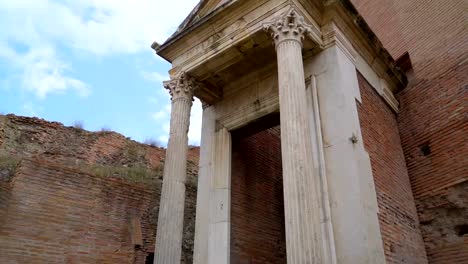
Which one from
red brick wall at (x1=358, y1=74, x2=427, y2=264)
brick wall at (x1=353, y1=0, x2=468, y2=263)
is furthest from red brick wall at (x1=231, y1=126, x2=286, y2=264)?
brick wall at (x1=353, y1=0, x2=468, y2=263)

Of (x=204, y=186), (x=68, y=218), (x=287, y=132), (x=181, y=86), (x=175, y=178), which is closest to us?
(x=287, y=132)

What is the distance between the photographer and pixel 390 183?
23.9 feet

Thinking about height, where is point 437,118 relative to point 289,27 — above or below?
below

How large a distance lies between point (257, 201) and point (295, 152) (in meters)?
3.36

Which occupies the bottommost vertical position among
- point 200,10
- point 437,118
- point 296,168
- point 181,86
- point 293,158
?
point 296,168

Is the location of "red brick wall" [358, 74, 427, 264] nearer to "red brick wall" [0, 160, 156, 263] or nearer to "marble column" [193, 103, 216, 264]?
"marble column" [193, 103, 216, 264]

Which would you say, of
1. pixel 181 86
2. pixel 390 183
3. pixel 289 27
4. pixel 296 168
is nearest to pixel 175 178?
pixel 181 86

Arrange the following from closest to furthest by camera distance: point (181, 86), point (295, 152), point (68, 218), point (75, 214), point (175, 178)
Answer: point (295, 152) < point (175, 178) < point (181, 86) < point (68, 218) < point (75, 214)

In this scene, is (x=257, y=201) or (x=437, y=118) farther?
(x=257, y=201)

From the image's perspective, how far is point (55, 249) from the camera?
9102 mm

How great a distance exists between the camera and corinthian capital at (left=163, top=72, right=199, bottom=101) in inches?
315

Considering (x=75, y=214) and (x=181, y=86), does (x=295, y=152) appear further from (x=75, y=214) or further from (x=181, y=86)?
(x=75, y=214)

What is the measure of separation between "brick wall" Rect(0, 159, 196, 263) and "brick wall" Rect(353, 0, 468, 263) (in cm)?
668

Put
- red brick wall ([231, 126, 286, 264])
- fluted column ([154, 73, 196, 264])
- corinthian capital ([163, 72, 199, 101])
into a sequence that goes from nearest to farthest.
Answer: fluted column ([154, 73, 196, 264])
red brick wall ([231, 126, 286, 264])
corinthian capital ([163, 72, 199, 101])
